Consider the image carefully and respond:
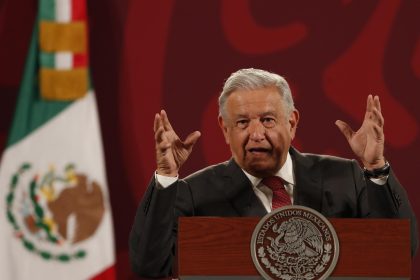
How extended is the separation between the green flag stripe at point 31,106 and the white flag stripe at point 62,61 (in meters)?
0.16

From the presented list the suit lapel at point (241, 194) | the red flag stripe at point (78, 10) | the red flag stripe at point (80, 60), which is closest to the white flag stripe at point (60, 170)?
the red flag stripe at point (80, 60)

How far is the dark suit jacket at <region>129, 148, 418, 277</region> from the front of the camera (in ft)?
7.55

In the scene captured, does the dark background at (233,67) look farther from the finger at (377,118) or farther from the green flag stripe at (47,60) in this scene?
the finger at (377,118)

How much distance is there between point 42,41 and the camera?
162 inches

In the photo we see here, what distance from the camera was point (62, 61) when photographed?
13.4 ft

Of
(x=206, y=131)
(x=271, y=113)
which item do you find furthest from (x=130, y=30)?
(x=271, y=113)

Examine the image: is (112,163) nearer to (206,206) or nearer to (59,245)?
(59,245)

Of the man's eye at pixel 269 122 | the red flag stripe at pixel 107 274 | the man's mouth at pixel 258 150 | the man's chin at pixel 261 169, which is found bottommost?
the red flag stripe at pixel 107 274

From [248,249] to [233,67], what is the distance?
2631 millimetres

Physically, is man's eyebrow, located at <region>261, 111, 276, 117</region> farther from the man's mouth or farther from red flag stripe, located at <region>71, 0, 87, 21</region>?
red flag stripe, located at <region>71, 0, 87, 21</region>

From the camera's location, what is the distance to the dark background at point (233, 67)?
4410mm

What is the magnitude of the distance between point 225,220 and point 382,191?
23.5 inches

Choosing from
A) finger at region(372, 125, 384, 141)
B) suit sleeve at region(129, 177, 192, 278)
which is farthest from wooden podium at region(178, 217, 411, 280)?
finger at region(372, 125, 384, 141)

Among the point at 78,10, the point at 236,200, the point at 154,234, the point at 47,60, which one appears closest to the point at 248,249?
the point at 154,234
